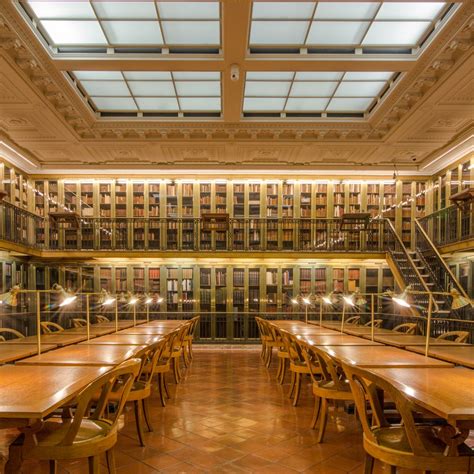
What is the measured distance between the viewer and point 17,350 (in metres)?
4.34

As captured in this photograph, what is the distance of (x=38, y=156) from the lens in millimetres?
11641

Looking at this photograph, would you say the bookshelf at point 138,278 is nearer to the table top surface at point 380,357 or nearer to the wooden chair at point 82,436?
the table top surface at point 380,357

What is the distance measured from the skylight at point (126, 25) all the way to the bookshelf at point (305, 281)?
7.42 metres

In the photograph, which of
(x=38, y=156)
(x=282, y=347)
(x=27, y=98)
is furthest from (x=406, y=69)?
(x=38, y=156)

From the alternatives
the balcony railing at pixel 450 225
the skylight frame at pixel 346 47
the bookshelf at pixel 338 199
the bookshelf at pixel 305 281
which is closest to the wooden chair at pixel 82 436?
the skylight frame at pixel 346 47

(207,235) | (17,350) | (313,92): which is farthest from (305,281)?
(17,350)

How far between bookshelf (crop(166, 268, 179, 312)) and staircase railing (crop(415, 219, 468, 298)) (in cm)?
650

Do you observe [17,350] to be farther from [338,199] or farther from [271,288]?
[338,199]

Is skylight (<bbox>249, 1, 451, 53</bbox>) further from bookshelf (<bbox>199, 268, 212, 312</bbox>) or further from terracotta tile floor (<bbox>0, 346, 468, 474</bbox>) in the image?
bookshelf (<bbox>199, 268, 212, 312</bbox>)

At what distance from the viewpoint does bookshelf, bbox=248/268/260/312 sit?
42.2ft

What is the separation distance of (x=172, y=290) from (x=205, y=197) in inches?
110

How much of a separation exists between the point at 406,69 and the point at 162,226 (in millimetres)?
7843

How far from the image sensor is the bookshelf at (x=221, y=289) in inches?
505

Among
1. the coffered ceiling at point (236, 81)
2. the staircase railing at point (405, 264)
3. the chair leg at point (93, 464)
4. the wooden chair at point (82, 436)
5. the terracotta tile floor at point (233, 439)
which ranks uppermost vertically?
the coffered ceiling at point (236, 81)
